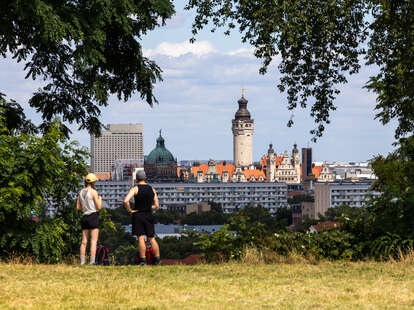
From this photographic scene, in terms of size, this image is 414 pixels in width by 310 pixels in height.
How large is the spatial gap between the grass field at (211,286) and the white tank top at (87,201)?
805 millimetres

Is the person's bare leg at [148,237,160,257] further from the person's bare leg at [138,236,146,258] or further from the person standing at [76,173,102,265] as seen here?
the person standing at [76,173,102,265]

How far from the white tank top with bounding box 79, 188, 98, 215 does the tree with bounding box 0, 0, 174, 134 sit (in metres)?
2.96

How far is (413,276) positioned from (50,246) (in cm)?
510

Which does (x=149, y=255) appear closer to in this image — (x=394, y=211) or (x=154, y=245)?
(x=154, y=245)

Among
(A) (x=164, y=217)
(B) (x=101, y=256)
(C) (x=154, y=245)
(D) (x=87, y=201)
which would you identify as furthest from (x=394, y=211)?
(A) (x=164, y=217)

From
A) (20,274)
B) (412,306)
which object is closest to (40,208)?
(20,274)

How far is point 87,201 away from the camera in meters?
10.3

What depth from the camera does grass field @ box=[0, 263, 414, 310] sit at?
6965 millimetres

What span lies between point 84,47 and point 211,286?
6.26 m

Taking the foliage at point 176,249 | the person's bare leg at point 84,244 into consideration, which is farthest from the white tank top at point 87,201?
the foliage at point 176,249

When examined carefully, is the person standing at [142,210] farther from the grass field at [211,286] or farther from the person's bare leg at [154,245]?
the grass field at [211,286]

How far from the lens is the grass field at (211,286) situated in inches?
274

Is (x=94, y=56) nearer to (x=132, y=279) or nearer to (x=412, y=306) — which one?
(x=132, y=279)

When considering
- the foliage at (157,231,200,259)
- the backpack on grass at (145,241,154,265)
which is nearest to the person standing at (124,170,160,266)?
the backpack on grass at (145,241,154,265)
